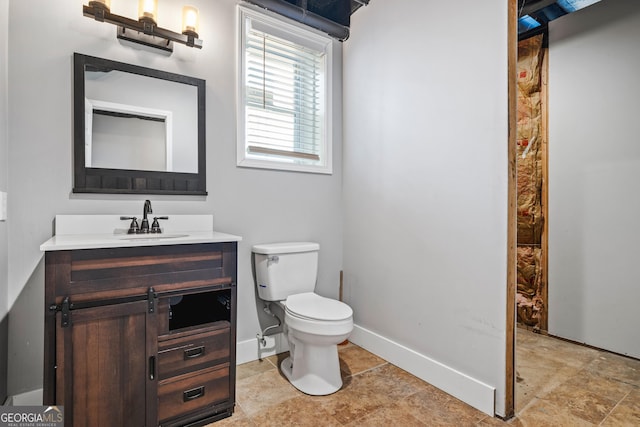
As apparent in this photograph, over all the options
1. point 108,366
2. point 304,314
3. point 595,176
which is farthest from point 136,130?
point 595,176

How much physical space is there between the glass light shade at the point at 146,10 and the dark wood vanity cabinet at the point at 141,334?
128 cm

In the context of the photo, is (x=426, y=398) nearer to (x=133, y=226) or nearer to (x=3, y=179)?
(x=133, y=226)

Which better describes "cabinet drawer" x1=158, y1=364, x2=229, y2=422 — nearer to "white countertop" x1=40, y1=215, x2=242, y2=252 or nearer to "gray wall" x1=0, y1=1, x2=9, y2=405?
"white countertop" x1=40, y1=215, x2=242, y2=252

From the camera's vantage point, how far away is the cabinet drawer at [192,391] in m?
1.49

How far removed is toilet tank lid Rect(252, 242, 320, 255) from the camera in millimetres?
2154

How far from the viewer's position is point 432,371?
1.97 meters

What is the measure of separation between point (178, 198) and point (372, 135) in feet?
4.69

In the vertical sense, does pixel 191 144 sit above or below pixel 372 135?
below

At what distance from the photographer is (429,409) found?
1726mm

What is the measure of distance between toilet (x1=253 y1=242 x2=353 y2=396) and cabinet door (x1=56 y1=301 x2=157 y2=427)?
0.76 m

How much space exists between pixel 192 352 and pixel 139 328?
0.28 metres

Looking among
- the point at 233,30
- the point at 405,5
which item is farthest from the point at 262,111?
the point at 405,5

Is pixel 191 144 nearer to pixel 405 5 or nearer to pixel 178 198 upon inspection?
pixel 178 198

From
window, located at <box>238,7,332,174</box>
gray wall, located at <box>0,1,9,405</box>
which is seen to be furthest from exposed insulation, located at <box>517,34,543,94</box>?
gray wall, located at <box>0,1,9,405</box>
